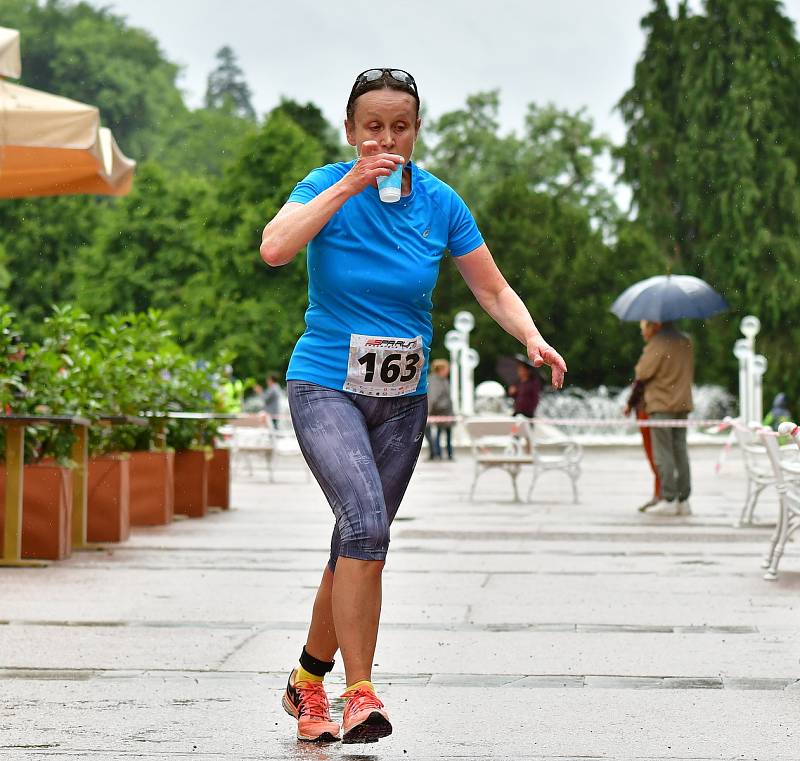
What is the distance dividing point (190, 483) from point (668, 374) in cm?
441

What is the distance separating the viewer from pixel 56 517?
9789 mm

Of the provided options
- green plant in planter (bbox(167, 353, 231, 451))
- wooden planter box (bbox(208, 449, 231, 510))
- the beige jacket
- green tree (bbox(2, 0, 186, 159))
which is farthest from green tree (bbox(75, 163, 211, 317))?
the beige jacket

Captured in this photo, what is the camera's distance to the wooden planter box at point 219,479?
50.1 feet

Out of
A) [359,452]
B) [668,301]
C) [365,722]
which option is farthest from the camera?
[668,301]

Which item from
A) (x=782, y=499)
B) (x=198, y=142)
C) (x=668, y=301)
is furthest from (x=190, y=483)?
(x=198, y=142)

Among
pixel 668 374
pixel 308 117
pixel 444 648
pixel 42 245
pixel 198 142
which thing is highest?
pixel 198 142

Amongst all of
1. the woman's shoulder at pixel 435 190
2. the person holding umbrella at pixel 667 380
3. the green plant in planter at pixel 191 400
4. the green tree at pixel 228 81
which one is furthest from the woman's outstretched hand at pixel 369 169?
the green tree at pixel 228 81

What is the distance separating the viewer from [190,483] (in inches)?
560

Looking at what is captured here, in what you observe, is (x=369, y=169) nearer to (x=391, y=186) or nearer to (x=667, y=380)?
(x=391, y=186)

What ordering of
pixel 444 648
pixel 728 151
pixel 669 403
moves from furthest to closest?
pixel 728 151
pixel 669 403
pixel 444 648

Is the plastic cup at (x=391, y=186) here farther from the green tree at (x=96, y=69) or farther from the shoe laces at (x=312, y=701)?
the green tree at (x=96, y=69)

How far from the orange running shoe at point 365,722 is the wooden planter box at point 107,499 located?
6764 mm

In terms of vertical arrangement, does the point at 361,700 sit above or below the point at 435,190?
below

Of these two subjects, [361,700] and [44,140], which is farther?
[44,140]
